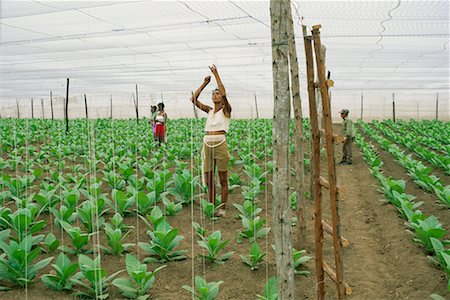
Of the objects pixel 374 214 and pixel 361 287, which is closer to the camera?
pixel 361 287

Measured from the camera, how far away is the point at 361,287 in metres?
4.37

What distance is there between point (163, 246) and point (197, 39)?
7383 millimetres

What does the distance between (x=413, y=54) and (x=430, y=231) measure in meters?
10.6

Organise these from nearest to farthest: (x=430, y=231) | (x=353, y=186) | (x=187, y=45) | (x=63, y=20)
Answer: (x=430, y=231), (x=63, y=20), (x=353, y=186), (x=187, y=45)

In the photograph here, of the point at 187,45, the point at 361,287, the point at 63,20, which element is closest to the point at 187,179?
the point at 361,287

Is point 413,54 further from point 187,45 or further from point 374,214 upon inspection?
point 374,214

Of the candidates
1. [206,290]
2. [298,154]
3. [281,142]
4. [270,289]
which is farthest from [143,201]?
[281,142]

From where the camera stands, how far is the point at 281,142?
9.30 ft

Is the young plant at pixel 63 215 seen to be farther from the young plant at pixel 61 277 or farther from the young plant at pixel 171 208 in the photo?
the young plant at pixel 61 277

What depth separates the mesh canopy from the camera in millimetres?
8086

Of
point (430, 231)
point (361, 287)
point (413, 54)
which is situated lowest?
point (361, 287)

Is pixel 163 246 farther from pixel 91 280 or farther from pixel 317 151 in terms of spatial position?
pixel 317 151

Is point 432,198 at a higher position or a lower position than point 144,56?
lower

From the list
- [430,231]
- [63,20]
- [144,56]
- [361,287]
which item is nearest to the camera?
[361,287]
